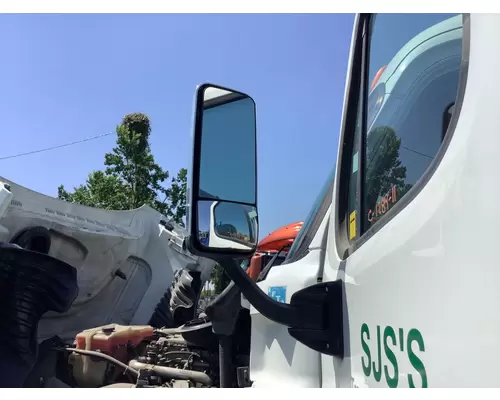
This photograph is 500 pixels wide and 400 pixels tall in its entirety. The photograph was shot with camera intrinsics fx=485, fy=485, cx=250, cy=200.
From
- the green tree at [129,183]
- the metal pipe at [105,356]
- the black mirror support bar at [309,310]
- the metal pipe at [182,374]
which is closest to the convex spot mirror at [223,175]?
the black mirror support bar at [309,310]

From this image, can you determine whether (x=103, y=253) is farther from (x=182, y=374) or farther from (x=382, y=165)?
(x=382, y=165)

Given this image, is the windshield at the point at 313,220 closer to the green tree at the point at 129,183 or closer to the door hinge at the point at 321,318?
the door hinge at the point at 321,318

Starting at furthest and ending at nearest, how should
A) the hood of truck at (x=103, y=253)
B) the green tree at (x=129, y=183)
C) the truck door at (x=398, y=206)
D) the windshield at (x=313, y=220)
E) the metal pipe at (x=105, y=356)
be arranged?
the green tree at (x=129, y=183) < the hood of truck at (x=103, y=253) < the metal pipe at (x=105, y=356) < the windshield at (x=313, y=220) < the truck door at (x=398, y=206)

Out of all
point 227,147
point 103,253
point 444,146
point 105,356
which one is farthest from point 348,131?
point 103,253

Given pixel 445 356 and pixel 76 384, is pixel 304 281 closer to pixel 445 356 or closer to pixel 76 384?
pixel 445 356

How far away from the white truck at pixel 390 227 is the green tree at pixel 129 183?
17459 mm

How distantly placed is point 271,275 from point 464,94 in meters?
1.38

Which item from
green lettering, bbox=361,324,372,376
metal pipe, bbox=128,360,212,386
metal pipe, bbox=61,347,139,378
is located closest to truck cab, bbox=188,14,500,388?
green lettering, bbox=361,324,372,376

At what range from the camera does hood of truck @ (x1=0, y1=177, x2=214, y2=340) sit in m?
5.26

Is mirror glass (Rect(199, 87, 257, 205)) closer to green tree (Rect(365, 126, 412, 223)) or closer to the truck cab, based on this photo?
the truck cab

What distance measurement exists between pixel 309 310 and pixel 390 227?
499 mm

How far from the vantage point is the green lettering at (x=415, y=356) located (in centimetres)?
99

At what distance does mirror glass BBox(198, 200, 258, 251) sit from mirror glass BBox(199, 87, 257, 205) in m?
0.04

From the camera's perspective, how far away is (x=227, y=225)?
155 centimetres
